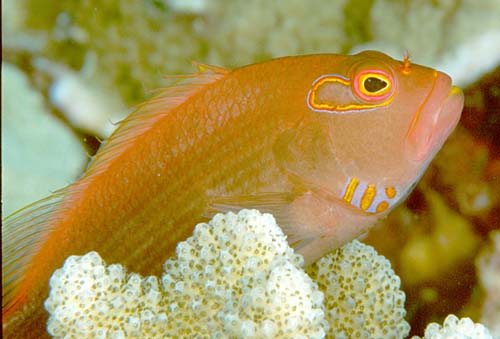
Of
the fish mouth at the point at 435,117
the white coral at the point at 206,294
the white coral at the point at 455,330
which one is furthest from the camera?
the fish mouth at the point at 435,117

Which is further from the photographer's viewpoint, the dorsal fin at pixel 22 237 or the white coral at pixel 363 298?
the dorsal fin at pixel 22 237

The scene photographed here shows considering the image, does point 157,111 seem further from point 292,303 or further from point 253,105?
point 292,303

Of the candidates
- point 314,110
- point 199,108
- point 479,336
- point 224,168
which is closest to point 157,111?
point 199,108

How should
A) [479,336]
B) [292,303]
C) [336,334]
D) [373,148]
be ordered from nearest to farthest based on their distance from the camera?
1. [292,303]
2. [479,336]
3. [336,334]
4. [373,148]

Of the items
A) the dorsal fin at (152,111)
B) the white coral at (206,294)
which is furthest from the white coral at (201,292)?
the dorsal fin at (152,111)

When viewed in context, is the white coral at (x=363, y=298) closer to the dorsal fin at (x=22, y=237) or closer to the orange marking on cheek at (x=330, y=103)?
the orange marking on cheek at (x=330, y=103)

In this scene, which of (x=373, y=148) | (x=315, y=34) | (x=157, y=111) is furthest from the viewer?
(x=315, y=34)

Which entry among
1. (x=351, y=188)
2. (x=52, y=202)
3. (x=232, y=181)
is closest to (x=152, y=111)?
(x=232, y=181)
